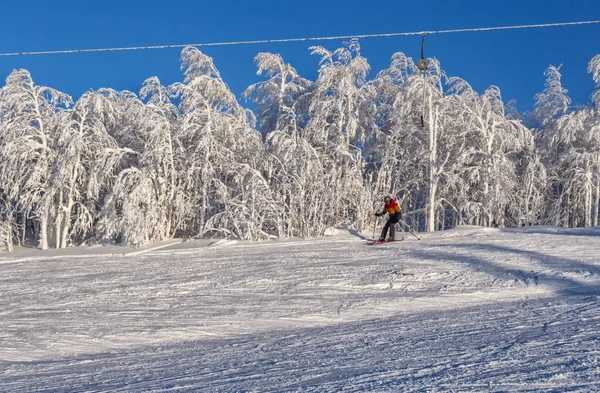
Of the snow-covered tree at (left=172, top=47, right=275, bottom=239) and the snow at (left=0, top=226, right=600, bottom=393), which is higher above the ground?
the snow-covered tree at (left=172, top=47, right=275, bottom=239)

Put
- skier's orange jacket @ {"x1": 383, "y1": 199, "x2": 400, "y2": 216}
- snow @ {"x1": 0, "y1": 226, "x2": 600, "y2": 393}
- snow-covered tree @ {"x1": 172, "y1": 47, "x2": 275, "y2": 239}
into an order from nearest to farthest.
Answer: snow @ {"x1": 0, "y1": 226, "x2": 600, "y2": 393} → skier's orange jacket @ {"x1": 383, "y1": 199, "x2": 400, "y2": 216} → snow-covered tree @ {"x1": 172, "y1": 47, "x2": 275, "y2": 239}

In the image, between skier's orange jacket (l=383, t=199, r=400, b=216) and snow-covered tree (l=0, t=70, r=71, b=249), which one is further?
snow-covered tree (l=0, t=70, r=71, b=249)

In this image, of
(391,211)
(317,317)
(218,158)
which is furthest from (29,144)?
(317,317)

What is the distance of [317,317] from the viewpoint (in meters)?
11.2

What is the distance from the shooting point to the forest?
25.6 m

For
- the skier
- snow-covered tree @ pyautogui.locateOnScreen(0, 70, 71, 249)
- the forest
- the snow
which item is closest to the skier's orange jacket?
the skier

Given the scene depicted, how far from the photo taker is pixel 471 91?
2931cm

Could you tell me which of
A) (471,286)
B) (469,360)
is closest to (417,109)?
(471,286)

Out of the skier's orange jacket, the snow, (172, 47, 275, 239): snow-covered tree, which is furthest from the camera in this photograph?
(172, 47, 275, 239): snow-covered tree

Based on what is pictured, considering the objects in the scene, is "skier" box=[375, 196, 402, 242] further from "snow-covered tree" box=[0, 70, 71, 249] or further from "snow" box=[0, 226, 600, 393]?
"snow-covered tree" box=[0, 70, 71, 249]

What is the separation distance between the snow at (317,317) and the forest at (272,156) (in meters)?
4.45

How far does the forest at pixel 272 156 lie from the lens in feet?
83.9

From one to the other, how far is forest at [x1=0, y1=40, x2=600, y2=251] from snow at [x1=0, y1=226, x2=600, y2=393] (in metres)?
4.45

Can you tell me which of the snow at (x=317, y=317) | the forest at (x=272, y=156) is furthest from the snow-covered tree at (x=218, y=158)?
the snow at (x=317, y=317)
